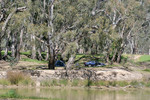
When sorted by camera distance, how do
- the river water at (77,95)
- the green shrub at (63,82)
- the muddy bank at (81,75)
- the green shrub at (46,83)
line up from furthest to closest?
the muddy bank at (81,75) < the green shrub at (63,82) < the green shrub at (46,83) < the river water at (77,95)

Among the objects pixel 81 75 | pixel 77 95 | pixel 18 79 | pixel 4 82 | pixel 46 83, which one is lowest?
pixel 77 95

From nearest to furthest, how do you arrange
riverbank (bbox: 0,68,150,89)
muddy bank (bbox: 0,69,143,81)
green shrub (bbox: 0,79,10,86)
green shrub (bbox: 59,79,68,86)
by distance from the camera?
green shrub (bbox: 0,79,10,86)
riverbank (bbox: 0,68,150,89)
green shrub (bbox: 59,79,68,86)
muddy bank (bbox: 0,69,143,81)

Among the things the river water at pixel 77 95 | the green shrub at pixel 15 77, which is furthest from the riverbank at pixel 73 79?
the river water at pixel 77 95

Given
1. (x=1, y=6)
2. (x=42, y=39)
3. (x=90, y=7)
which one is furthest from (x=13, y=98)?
(x=90, y=7)

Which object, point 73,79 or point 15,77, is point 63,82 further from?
point 15,77

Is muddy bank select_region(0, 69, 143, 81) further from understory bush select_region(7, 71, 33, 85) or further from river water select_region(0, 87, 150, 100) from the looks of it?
river water select_region(0, 87, 150, 100)

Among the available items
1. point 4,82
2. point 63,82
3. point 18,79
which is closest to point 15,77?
point 18,79

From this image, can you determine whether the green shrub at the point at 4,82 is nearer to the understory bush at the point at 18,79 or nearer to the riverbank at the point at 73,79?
the riverbank at the point at 73,79

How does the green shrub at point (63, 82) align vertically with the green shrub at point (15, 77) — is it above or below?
below

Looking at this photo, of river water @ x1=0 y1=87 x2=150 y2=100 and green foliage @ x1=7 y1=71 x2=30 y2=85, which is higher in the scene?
green foliage @ x1=7 y1=71 x2=30 y2=85

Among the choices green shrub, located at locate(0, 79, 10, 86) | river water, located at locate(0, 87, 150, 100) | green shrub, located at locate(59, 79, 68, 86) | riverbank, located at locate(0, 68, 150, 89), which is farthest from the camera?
green shrub, located at locate(59, 79, 68, 86)

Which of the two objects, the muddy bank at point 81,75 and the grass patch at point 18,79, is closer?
the grass patch at point 18,79

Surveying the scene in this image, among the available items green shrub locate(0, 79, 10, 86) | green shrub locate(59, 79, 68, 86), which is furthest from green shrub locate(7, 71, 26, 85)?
green shrub locate(59, 79, 68, 86)

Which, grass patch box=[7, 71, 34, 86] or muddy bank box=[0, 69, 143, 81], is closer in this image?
grass patch box=[7, 71, 34, 86]
